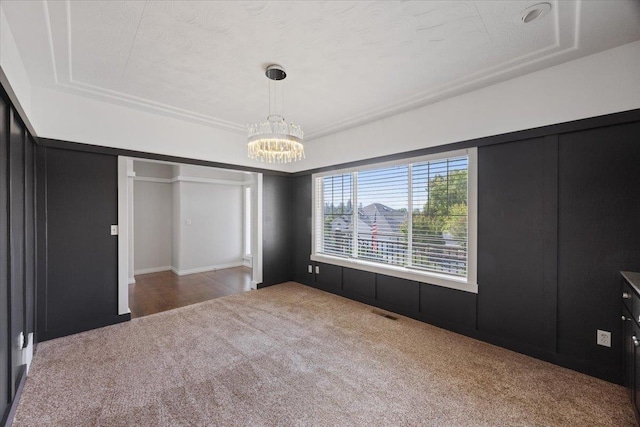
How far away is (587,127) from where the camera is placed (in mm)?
2396

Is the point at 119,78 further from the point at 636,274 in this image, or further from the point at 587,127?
the point at 636,274

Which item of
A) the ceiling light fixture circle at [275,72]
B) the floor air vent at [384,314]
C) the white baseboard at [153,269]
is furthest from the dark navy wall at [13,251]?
the white baseboard at [153,269]

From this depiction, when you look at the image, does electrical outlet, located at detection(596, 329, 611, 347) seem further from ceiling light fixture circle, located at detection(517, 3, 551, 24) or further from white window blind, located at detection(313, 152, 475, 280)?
ceiling light fixture circle, located at detection(517, 3, 551, 24)

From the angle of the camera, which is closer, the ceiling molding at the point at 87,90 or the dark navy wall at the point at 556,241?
the ceiling molding at the point at 87,90

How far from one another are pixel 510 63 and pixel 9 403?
4.96 m

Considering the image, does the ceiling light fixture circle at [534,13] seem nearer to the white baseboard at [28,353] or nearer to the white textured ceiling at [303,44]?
the white textured ceiling at [303,44]

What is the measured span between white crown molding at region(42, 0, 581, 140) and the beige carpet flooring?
2.90 m

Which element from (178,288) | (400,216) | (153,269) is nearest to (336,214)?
(400,216)

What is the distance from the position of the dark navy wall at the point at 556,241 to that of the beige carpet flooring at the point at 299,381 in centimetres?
24

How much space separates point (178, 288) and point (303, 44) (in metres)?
4.77

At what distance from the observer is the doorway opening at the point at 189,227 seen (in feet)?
17.8

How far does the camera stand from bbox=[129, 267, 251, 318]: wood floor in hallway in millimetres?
4156

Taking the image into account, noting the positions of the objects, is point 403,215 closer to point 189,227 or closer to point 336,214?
point 336,214

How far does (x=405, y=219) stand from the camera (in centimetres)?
377
